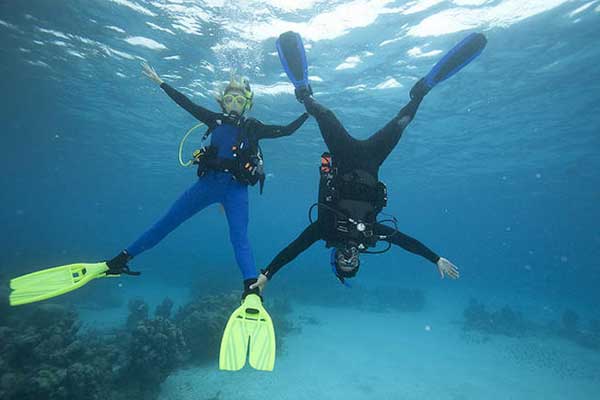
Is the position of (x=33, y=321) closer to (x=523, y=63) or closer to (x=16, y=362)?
(x=16, y=362)

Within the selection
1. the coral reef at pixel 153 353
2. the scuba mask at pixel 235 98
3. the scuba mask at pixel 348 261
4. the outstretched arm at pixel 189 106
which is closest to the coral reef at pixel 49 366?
the coral reef at pixel 153 353

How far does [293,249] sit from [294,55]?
383 centimetres

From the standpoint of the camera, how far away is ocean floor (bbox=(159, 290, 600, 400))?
10758 mm

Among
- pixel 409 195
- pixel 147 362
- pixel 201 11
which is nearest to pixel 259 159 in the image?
pixel 147 362

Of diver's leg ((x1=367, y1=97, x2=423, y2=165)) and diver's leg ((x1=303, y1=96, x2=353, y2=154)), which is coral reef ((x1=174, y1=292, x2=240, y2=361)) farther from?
diver's leg ((x1=367, y1=97, x2=423, y2=165))

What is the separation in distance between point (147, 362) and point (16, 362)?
9.80 feet

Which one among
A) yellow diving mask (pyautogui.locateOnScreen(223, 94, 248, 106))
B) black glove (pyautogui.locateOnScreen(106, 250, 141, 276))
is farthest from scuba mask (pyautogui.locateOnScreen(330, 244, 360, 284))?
yellow diving mask (pyautogui.locateOnScreen(223, 94, 248, 106))

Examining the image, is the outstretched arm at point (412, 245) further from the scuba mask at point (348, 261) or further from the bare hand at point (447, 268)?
the scuba mask at point (348, 261)

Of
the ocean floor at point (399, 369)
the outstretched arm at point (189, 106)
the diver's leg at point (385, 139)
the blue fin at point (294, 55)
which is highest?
the blue fin at point (294, 55)

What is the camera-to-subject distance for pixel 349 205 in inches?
210

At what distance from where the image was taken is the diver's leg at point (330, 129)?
6147 millimetres

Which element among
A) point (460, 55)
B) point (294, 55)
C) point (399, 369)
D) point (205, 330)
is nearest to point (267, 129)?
point (294, 55)

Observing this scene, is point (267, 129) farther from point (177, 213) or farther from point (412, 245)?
point (412, 245)

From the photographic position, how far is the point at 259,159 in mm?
Answer: 6332
